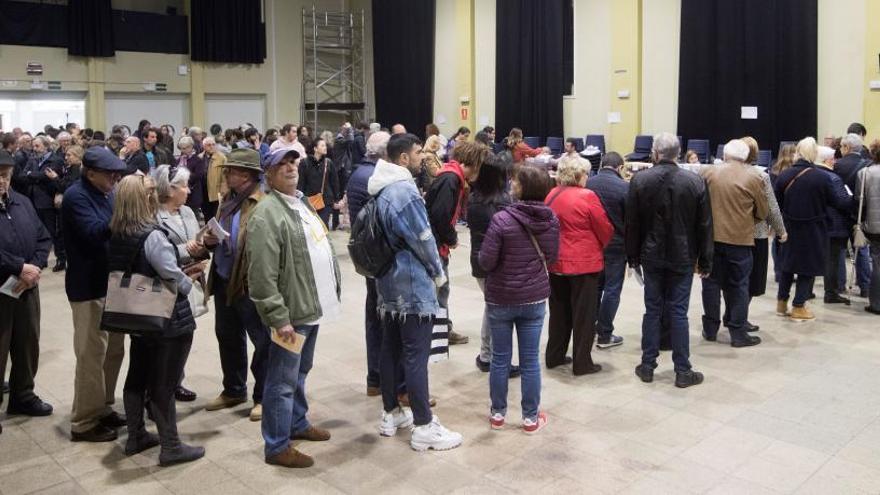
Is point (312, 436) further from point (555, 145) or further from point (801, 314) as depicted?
point (555, 145)

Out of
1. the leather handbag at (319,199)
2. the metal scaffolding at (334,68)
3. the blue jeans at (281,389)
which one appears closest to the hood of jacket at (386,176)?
the blue jeans at (281,389)

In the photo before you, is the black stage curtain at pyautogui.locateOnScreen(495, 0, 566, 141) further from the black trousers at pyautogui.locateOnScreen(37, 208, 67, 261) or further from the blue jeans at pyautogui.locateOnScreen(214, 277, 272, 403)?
the blue jeans at pyautogui.locateOnScreen(214, 277, 272, 403)

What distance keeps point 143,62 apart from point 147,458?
14354 millimetres

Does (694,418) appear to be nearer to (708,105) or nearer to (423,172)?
(423,172)

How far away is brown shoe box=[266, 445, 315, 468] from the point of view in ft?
12.3

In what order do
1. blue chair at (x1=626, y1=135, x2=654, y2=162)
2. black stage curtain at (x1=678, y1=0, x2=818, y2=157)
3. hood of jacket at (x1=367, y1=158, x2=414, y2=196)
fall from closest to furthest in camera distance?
hood of jacket at (x1=367, y1=158, x2=414, y2=196), black stage curtain at (x1=678, y1=0, x2=818, y2=157), blue chair at (x1=626, y1=135, x2=654, y2=162)

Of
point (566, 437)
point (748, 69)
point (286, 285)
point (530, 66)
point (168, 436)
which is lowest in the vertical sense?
point (566, 437)

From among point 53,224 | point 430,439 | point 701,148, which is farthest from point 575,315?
point 701,148

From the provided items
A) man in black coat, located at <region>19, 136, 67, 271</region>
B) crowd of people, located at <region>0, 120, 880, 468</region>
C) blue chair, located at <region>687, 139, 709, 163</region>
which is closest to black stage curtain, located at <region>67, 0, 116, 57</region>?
man in black coat, located at <region>19, 136, 67, 271</region>

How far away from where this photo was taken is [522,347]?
13.6ft

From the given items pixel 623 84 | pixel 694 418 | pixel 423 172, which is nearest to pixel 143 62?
pixel 623 84

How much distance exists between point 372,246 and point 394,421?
3.29ft

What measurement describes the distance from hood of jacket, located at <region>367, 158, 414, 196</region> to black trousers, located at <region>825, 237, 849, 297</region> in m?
4.65

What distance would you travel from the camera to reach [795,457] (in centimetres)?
385
